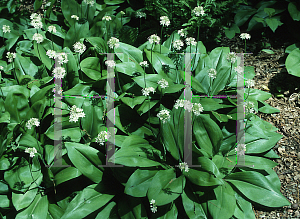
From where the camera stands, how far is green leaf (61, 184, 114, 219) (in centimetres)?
329

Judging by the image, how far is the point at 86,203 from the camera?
3.38 m

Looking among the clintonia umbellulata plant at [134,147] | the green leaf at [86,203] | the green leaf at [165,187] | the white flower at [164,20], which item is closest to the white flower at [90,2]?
the clintonia umbellulata plant at [134,147]

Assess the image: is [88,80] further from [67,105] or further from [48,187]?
[48,187]

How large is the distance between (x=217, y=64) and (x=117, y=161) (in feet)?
8.26

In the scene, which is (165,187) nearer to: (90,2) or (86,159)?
(86,159)

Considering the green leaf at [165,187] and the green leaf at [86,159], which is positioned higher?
the green leaf at [86,159]

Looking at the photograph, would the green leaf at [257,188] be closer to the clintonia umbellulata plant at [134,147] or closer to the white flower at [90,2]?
the clintonia umbellulata plant at [134,147]

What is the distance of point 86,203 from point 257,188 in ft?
7.17

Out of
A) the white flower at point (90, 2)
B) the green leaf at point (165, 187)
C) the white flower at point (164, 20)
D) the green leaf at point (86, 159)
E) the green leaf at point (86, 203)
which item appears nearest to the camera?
the green leaf at point (165, 187)

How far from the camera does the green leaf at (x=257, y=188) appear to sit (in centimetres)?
350

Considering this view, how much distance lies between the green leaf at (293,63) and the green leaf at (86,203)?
144 inches

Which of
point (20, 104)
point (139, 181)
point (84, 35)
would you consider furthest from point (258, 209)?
point (84, 35)

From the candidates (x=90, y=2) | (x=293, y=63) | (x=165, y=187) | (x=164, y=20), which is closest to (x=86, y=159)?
(x=165, y=187)

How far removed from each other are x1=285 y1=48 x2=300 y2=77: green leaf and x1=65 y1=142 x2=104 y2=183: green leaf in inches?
139
